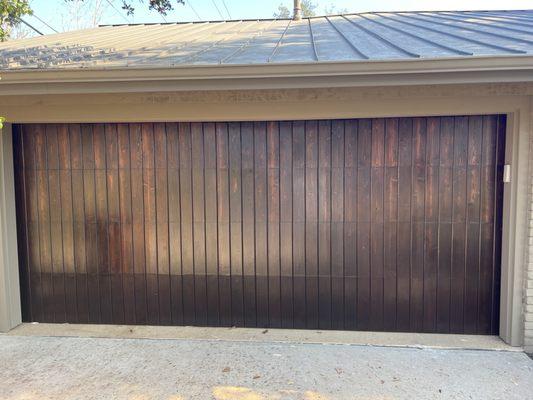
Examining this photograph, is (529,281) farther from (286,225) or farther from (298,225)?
(286,225)

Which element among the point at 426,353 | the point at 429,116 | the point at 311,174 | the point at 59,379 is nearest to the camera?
the point at 59,379

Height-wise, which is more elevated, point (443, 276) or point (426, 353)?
point (443, 276)

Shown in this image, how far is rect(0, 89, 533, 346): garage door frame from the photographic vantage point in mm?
3309

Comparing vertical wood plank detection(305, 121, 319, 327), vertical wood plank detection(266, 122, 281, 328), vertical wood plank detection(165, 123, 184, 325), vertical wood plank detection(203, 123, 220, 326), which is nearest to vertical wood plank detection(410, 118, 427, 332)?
vertical wood plank detection(305, 121, 319, 327)

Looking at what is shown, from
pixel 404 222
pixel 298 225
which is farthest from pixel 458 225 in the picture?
pixel 298 225

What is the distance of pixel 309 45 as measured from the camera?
3627 mm

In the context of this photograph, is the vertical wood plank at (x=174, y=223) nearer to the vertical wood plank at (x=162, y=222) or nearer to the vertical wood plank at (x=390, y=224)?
the vertical wood plank at (x=162, y=222)

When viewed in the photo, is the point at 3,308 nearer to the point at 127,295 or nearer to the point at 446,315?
the point at 127,295

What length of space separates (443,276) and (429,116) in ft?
5.38

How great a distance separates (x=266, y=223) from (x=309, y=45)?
188 cm

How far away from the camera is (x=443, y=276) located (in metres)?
3.70

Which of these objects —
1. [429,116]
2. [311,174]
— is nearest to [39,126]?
[311,174]

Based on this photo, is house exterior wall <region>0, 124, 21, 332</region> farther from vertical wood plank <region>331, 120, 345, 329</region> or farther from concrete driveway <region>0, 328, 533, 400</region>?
vertical wood plank <region>331, 120, 345, 329</region>

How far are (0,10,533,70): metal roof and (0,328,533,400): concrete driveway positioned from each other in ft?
8.33
